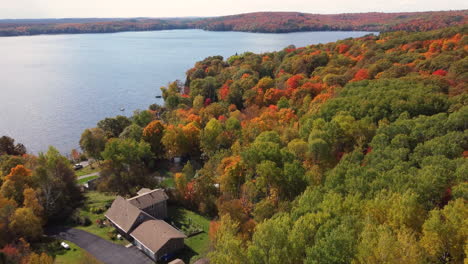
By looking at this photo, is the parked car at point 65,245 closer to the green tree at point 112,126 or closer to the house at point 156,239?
the house at point 156,239

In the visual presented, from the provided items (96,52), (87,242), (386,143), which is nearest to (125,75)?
(96,52)

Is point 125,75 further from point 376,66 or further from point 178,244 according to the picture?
point 178,244

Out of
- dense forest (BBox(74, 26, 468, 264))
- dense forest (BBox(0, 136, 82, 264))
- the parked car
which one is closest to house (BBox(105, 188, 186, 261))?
dense forest (BBox(74, 26, 468, 264))

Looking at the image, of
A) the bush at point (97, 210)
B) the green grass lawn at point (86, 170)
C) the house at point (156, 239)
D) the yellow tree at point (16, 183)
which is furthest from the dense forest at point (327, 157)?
the yellow tree at point (16, 183)

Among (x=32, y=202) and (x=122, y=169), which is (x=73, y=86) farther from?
(x=32, y=202)

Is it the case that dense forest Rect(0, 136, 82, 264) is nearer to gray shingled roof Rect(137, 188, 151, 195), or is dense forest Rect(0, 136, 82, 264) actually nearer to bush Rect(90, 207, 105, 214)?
bush Rect(90, 207, 105, 214)
